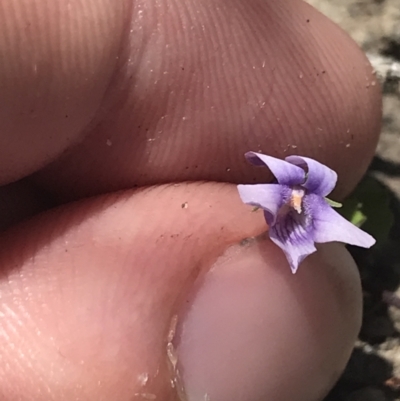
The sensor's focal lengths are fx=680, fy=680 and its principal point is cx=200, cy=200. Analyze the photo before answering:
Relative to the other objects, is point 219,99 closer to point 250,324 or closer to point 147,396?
point 250,324

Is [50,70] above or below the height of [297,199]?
above

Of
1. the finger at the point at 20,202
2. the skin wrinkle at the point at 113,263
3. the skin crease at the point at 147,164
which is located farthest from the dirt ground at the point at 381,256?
the finger at the point at 20,202

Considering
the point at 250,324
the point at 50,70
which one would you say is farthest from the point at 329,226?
the point at 50,70

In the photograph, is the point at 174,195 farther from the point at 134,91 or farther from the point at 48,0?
the point at 48,0

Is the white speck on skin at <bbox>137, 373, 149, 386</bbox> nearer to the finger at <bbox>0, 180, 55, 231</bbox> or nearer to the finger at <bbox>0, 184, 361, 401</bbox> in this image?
the finger at <bbox>0, 184, 361, 401</bbox>

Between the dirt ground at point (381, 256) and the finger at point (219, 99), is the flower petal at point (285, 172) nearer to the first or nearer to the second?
the finger at point (219, 99)

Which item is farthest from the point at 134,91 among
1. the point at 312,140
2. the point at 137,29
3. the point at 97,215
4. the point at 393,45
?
the point at 393,45
